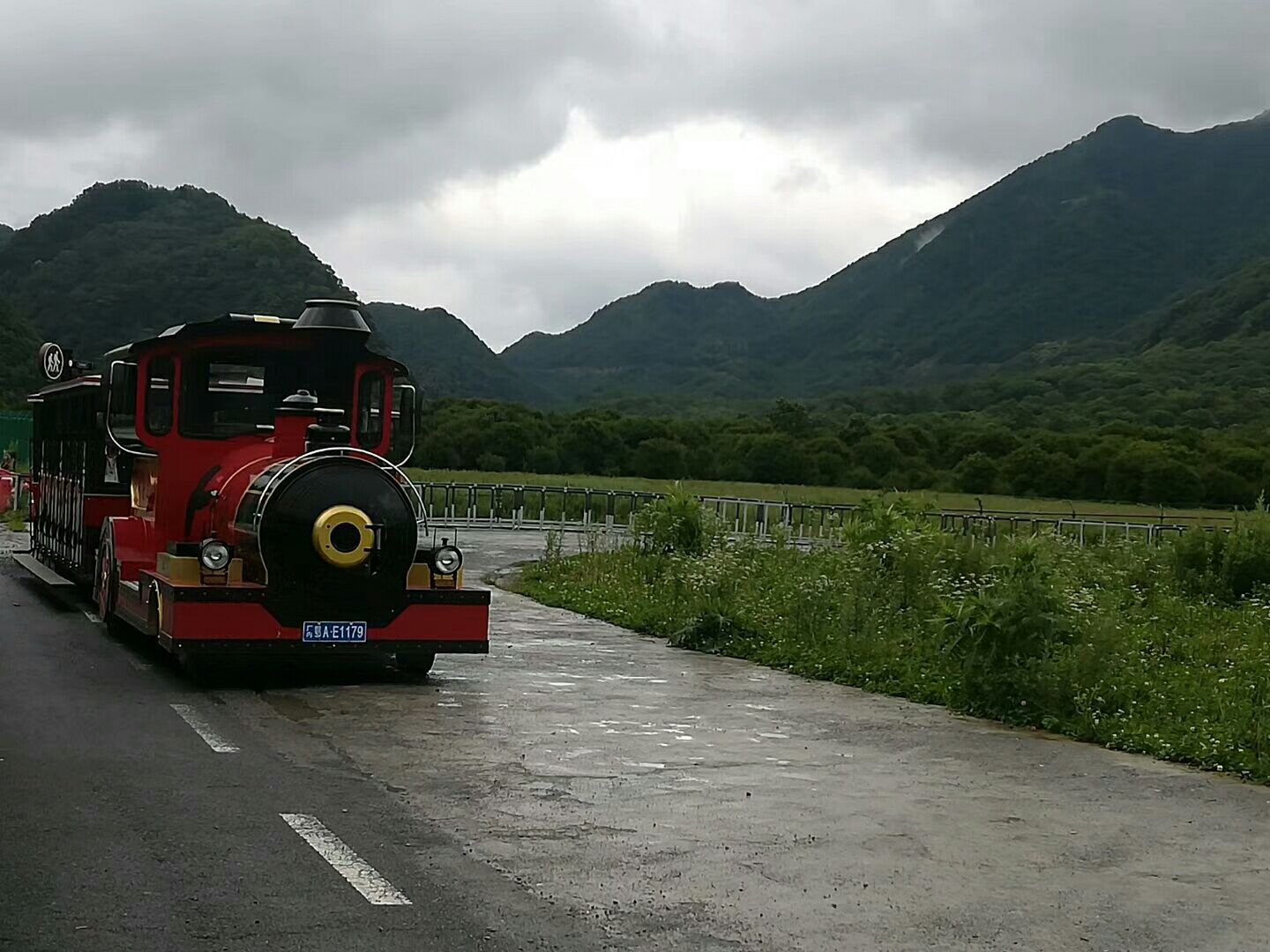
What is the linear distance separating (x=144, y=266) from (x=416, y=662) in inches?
2520

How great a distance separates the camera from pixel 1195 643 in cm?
1523

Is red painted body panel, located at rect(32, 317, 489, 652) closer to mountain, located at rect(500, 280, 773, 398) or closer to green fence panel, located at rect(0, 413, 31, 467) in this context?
green fence panel, located at rect(0, 413, 31, 467)

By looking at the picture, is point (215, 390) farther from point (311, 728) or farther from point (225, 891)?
point (225, 891)

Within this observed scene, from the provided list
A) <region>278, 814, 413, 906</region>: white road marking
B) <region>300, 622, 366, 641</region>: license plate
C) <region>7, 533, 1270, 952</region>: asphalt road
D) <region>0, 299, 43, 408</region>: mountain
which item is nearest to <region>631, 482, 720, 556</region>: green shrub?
<region>7, 533, 1270, 952</region>: asphalt road

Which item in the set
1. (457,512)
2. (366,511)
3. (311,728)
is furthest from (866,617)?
(457,512)

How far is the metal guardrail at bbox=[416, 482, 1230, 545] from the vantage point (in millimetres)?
36406

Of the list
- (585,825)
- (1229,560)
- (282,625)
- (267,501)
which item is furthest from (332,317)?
(1229,560)

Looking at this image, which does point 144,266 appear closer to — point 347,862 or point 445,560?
point 445,560

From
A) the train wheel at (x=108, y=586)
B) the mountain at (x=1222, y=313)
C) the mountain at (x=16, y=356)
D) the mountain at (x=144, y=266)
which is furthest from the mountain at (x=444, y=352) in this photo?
the train wheel at (x=108, y=586)

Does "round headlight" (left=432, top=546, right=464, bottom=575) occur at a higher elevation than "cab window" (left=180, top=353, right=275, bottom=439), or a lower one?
lower

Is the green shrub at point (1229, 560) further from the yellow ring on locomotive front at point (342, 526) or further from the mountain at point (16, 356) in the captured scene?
the mountain at point (16, 356)

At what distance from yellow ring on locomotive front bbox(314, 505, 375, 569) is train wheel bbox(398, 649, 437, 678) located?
0.92m

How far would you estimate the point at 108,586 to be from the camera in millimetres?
15523

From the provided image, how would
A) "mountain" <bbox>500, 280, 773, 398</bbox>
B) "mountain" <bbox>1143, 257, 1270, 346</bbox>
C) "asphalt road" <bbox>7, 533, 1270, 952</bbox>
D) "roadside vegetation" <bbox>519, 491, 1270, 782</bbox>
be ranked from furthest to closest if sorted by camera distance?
"mountain" <bbox>500, 280, 773, 398</bbox>, "mountain" <bbox>1143, 257, 1270, 346</bbox>, "roadside vegetation" <bbox>519, 491, 1270, 782</bbox>, "asphalt road" <bbox>7, 533, 1270, 952</bbox>
